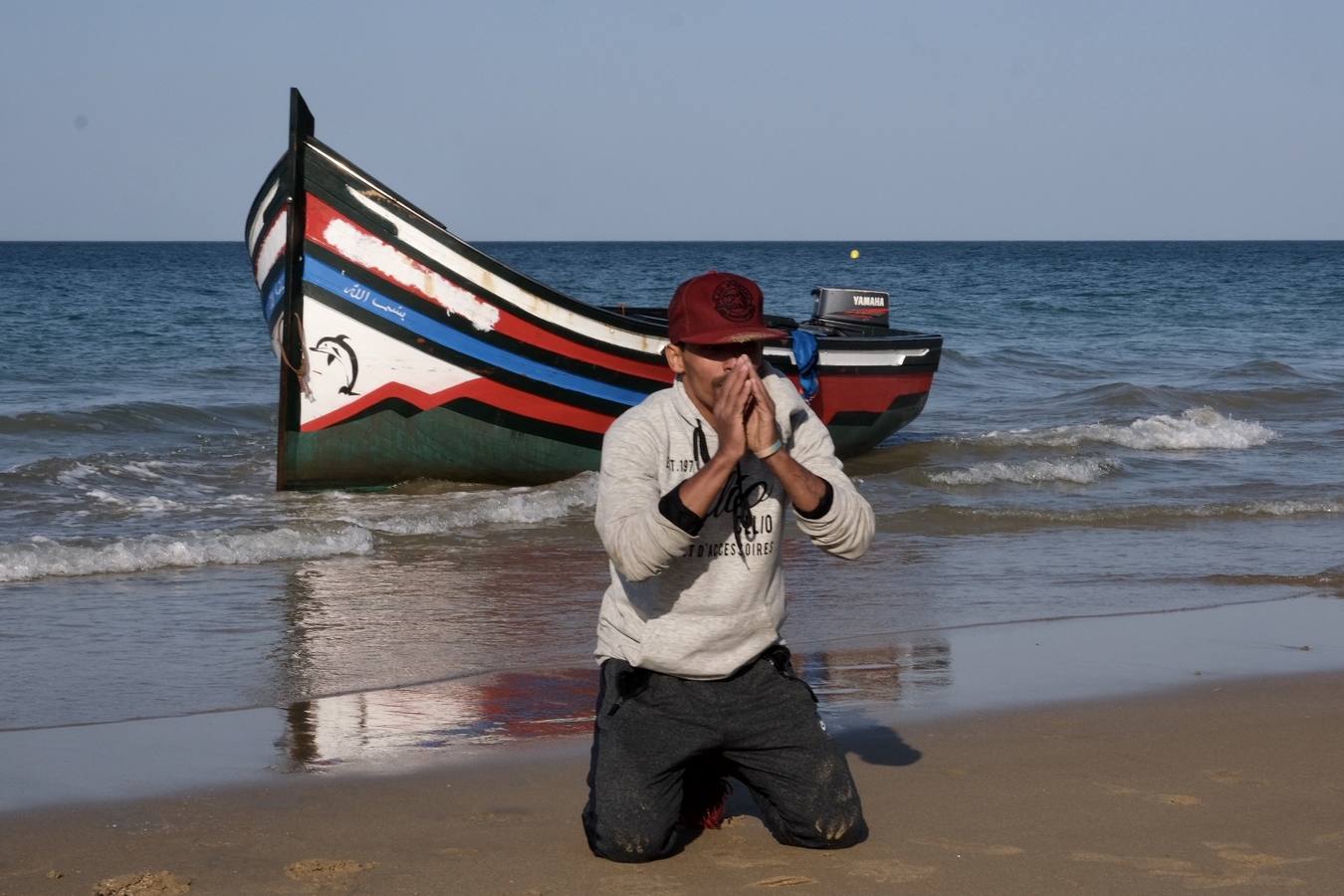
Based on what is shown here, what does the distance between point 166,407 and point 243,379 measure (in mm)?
3587

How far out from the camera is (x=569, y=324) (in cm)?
955

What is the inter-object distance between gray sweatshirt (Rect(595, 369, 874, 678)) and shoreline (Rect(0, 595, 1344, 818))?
1020 mm

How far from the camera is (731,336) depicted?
309cm

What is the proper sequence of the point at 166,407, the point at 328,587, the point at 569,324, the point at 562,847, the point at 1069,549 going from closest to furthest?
the point at 562,847
the point at 328,587
the point at 1069,549
the point at 569,324
the point at 166,407

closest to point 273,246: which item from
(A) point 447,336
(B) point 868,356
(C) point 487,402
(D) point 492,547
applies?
(A) point 447,336

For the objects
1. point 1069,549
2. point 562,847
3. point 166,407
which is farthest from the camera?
point 166,407

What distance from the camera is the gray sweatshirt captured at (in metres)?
3.22

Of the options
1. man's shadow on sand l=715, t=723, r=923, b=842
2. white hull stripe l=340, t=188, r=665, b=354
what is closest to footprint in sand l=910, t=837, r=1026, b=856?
man's shadow on sand l=715, t=723, r=923, b=842

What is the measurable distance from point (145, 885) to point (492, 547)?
15.6ft

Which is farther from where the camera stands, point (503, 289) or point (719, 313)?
point (503, 289)

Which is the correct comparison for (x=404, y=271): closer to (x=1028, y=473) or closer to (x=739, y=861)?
(x=1028, y=473)

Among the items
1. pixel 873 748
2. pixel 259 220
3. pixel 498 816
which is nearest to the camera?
pixel 498 816

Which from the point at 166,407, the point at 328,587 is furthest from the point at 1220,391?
the point at 328,587

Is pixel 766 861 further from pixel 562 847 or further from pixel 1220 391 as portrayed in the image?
pixel 1220 391
